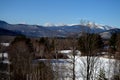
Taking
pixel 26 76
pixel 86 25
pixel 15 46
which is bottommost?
pixel 26 76

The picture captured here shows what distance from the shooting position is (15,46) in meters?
44.6

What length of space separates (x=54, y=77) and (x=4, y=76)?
24.6 feet

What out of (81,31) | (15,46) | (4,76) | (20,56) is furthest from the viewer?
(15,46)

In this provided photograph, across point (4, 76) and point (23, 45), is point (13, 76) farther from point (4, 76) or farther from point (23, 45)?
point (23, 45)

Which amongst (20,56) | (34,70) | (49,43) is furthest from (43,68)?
(49,43)

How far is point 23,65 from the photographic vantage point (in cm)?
3378

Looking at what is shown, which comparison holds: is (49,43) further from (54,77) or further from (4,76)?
(54,77)

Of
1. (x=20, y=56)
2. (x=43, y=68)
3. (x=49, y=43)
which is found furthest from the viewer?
(x=49, y=43)

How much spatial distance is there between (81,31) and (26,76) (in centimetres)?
1299

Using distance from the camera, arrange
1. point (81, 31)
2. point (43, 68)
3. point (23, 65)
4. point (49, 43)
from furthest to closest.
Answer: point (49, 43) < point (23, 65) < point (43, 68) < point (81, 31)

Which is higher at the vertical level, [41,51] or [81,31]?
[81,31]

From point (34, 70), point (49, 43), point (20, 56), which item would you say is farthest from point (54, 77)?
point (49, 43)

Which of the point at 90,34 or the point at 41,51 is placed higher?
the point at 90,34

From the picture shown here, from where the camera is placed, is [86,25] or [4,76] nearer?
[86,25]
